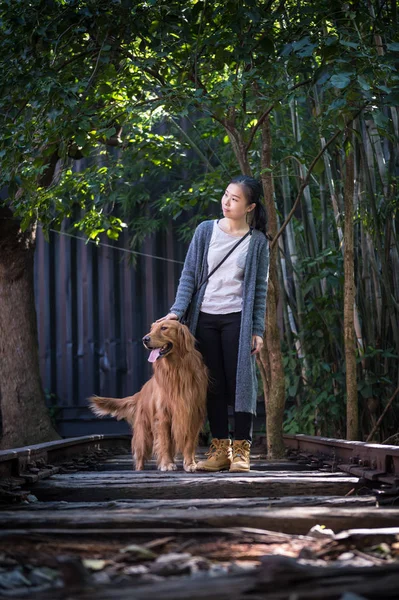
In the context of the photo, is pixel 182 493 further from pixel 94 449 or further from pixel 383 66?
pixel 94 449

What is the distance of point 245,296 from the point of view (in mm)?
4336

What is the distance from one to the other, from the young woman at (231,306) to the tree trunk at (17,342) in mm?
3466

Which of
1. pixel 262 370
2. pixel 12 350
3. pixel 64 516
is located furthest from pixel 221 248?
pixel 12 350

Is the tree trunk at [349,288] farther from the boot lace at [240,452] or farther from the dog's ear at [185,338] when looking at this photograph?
the dog's ear at [185,338]

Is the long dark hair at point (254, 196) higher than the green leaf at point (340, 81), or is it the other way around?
the green leaf at point (340, 81)

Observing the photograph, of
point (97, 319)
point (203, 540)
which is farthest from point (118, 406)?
point (97, 319)

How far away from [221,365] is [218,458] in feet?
1.66

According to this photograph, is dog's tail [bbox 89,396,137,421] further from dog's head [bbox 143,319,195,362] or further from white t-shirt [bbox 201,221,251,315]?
white t-shirt [bbox 201,221,251,315]

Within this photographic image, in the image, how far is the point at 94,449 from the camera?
6457 mm

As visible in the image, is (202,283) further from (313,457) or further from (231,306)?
(313,457)

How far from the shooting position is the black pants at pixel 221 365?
14.5ft

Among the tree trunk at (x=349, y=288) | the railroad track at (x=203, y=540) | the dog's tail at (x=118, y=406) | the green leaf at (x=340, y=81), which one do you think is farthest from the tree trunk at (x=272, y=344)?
the railroad track at (x=203, y=540)

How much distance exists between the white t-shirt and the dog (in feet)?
0.78

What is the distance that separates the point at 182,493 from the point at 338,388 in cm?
362
